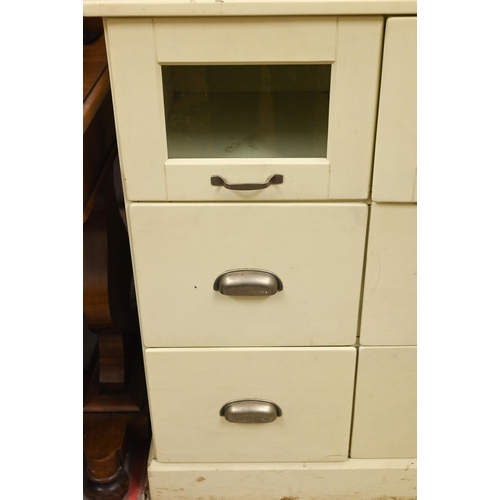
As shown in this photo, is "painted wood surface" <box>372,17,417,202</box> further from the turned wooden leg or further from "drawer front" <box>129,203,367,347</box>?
the turned wooden leg

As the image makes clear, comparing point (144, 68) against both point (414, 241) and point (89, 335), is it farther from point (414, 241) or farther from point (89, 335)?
point (89, 335)

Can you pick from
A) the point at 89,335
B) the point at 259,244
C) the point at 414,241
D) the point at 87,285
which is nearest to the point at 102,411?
the point at 87,285

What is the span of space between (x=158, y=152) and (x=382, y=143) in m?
0.27

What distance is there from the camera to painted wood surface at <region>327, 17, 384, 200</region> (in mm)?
682

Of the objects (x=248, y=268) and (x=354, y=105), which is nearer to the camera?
(x=354, y=105)

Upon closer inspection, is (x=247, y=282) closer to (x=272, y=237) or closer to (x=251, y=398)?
(x=272, y=237)

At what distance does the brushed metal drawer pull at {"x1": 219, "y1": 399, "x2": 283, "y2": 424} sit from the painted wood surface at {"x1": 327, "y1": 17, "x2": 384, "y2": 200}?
0.34m

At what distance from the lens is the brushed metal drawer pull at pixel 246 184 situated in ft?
2.45

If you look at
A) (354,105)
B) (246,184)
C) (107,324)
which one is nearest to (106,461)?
(107,324)

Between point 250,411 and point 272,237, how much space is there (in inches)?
11.0

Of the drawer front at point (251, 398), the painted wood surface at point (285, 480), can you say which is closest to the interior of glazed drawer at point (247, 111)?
the drawer front at point (251, 398)

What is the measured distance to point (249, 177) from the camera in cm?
75

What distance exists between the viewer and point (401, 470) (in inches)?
38.5

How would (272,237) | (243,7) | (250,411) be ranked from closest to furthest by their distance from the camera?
(243,7), (272,237), (250,411)
